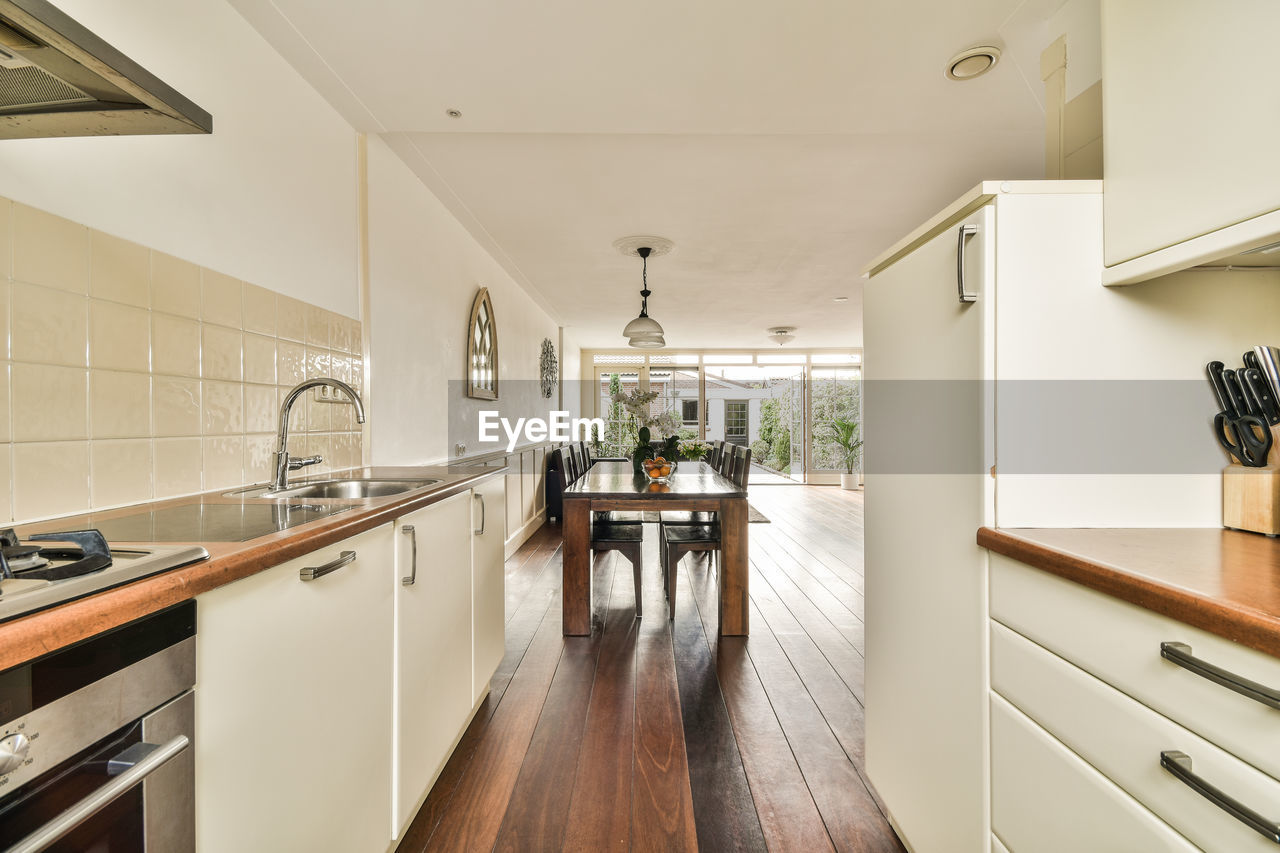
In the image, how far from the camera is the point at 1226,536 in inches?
40.1

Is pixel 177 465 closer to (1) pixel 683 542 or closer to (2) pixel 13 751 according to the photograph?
(2) pixel 13 751

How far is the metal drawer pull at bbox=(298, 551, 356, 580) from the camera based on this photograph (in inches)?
39.8

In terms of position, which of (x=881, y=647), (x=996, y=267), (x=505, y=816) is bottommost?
(x=505, y=816)

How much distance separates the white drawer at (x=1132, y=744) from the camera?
627 millimetres

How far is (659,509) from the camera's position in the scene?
9.76ft

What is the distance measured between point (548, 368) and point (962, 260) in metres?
6.00

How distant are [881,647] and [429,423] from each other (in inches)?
97.6

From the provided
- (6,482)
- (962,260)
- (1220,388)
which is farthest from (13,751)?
(1220,388)

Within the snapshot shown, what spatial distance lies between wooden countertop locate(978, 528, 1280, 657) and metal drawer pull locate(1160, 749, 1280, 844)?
0.58ft

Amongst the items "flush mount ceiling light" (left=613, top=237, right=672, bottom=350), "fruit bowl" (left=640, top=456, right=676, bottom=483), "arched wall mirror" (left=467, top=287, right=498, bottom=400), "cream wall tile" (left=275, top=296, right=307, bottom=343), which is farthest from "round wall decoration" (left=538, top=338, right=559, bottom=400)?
"cream wall tile" (left=275, top=296, right=307, bottom=343)

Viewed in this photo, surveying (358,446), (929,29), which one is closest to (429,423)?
(358,446)

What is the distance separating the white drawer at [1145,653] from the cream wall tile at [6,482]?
6.05ft

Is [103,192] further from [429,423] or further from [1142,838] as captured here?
[1142,838]

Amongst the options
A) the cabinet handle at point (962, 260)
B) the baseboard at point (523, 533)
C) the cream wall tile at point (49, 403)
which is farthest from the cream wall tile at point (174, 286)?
the baseboard at point (523, 533)
